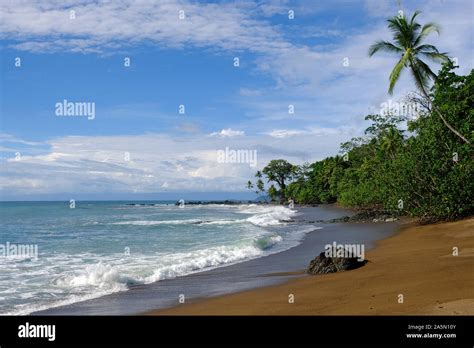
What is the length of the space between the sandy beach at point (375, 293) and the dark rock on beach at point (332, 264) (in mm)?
278

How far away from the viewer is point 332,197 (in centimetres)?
8350

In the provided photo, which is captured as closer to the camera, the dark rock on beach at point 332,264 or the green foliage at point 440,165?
the dark rock on beach at point 332,264

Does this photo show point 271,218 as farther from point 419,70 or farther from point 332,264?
point 332,264

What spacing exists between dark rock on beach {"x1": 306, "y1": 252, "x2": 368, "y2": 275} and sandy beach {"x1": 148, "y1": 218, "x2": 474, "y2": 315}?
0.28m

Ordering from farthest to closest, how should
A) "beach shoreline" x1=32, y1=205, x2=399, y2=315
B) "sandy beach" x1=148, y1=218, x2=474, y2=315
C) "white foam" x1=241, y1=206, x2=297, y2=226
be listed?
"white foam" x1=241, y1=206, x2=297, y2=226
"beach shoreline" x1=32, y1=205, x2=399, y2=315
"sandy beach" x1=148, y1=218, x2=474, y2=315

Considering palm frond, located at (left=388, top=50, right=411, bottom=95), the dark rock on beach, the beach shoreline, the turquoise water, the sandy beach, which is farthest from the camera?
palm frond, located at (left=388, top=50, right=411, bottom=95)

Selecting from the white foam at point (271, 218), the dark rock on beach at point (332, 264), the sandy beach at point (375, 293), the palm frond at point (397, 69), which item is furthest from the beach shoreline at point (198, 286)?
the white foam at point (271, 218)

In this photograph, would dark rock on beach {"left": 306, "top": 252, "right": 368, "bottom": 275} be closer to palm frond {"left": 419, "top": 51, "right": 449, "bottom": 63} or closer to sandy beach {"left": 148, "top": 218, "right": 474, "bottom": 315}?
sandy beach {"left": 148, "top": 218, "right": 474, "bottom": 315}

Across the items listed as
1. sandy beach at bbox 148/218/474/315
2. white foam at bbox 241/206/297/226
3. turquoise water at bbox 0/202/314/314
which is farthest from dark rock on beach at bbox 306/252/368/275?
white foam at bbox 241/206/297/226

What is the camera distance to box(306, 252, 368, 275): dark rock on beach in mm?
12336

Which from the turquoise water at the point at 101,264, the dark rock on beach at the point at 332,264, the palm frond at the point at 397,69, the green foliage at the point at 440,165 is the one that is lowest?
the turquoise water at the point at 101,264

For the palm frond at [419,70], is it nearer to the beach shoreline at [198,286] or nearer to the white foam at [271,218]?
the beach shoreline at [198,286]

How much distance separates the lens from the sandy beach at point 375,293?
7.70 meters

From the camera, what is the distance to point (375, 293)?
9016 millimetres
